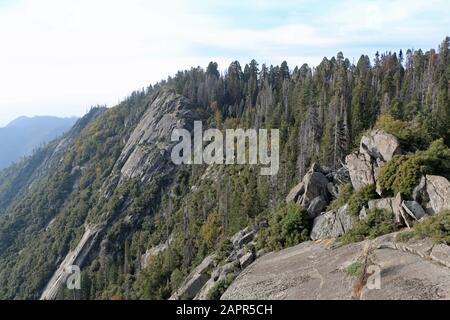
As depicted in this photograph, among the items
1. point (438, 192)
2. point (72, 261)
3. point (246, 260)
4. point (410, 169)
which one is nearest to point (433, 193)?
point (438, 192)

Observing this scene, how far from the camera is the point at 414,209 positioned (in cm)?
A: 3219

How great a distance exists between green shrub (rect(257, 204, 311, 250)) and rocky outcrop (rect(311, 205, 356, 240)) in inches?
41.6

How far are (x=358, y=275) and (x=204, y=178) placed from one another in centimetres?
7484

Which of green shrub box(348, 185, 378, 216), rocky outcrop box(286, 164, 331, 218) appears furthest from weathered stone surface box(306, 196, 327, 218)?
green shrub box(348, 185, 378, 216)

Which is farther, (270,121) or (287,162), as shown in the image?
(270,121)

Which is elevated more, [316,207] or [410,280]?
[316,207]

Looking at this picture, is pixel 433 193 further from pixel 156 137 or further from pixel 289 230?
pixel 156 137

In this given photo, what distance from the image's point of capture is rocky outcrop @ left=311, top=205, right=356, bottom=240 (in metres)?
36.7

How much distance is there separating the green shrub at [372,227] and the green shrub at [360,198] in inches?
74.6

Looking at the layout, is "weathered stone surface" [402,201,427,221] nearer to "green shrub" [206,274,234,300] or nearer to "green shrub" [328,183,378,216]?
"green shrub" [328,183,378,216]
